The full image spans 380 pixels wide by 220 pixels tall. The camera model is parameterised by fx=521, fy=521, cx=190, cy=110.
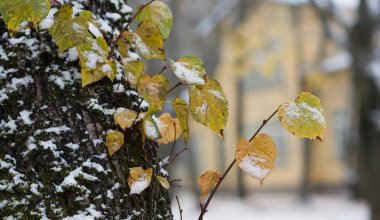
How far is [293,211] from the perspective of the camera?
17.3 metres

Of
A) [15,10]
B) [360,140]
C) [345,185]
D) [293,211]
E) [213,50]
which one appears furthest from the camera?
[345,185]

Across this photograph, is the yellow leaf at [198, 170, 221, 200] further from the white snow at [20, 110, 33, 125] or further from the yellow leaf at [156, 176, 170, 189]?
the white snow at [20, 110, 33, 125]

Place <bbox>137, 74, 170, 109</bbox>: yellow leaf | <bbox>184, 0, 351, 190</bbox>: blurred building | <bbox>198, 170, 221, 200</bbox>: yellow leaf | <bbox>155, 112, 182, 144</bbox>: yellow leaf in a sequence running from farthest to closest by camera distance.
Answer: <bbox>184, 0, 351, 190</bbox>: blurred building → <bbox>155, 112, 182, 144</bbox>: yellow leaf → <bbox>198, 170, 221, 200</bbox>: yellow leaf → <bbox>137, 74, 170, 109</bbox>: yellow leaf

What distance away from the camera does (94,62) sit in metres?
1.12

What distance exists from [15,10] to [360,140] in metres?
9.35

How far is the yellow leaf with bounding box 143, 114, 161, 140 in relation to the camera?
1134 millimetres

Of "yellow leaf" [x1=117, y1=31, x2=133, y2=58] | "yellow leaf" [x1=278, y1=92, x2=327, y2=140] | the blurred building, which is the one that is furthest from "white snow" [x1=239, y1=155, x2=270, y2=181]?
the blurred building

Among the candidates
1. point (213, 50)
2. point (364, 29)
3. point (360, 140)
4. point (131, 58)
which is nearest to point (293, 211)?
point (213, 50)

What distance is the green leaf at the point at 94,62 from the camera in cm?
112

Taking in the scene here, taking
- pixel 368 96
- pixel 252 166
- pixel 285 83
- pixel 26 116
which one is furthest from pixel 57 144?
pixel 285 83

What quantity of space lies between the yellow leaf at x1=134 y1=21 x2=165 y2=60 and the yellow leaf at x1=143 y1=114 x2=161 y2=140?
199 millimetres

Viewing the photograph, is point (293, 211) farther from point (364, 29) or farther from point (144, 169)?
point (144, 169)

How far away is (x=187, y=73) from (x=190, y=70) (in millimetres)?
17

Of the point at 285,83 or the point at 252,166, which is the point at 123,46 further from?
the point at 285,83
